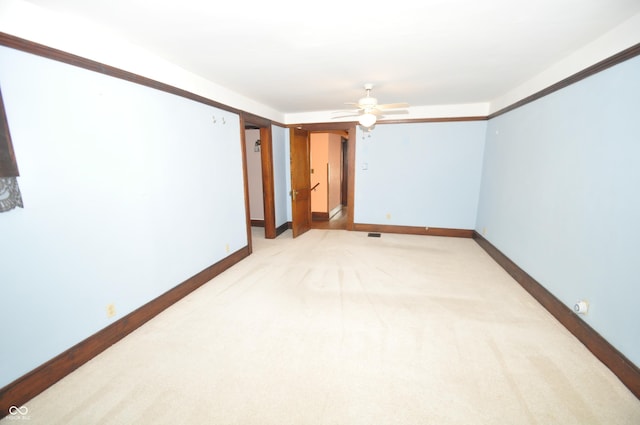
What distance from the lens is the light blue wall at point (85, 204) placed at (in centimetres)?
152

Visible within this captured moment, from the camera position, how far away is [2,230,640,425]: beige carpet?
1.48 m

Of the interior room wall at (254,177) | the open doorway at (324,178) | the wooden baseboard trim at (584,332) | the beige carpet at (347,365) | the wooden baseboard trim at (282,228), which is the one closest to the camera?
the beige carpet at (347,365)

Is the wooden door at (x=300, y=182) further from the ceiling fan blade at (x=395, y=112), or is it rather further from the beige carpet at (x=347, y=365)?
the beige carpet at (x=347, y=365)

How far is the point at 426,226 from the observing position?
5.01 m

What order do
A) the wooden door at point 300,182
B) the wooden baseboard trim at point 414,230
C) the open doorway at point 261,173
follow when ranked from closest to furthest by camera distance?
1. the open doorway at point 261,173
2. the wooden door at point 300,182
3. the wooden baseboard trim at point 414,230

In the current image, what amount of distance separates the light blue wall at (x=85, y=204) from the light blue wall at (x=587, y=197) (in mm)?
3657

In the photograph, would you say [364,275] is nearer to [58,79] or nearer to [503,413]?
[503,413]

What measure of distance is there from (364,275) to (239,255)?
1.83m

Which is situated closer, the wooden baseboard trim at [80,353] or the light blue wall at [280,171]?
the wooden baseboard trim at [80,353]

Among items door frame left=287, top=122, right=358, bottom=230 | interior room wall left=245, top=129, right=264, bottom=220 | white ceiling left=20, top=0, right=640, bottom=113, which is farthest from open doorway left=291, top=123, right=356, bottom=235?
white ceiling left=20, top=0, right=640, bottom=113

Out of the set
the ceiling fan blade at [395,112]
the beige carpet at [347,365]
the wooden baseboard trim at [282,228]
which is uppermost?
the ceiling fan blade at [395,112]

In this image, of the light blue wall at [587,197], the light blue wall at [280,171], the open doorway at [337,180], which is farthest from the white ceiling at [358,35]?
the open doorway at [337,180]

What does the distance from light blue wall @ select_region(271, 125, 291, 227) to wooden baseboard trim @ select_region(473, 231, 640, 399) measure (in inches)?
152

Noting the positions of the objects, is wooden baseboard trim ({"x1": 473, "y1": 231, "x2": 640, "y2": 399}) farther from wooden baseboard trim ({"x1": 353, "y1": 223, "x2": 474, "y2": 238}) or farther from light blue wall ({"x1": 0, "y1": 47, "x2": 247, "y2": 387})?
light blue wall ({"x1": 0, "y1": 47, "x2": 247, "y2": 387})
